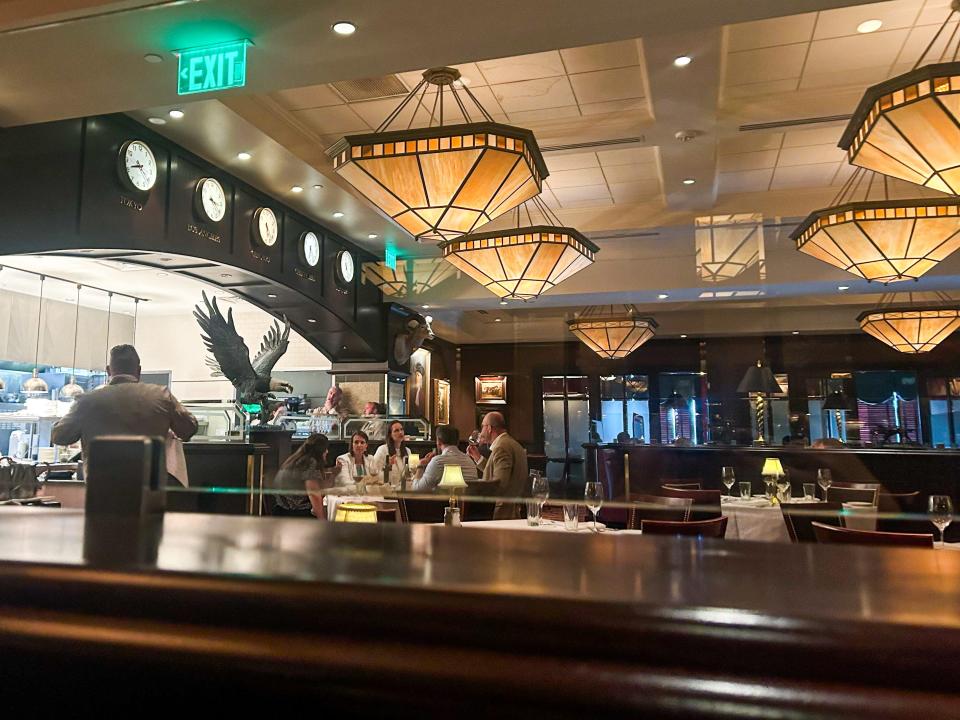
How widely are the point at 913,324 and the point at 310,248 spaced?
7.18m

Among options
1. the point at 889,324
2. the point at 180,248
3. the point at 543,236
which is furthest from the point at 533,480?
the point at 889,324

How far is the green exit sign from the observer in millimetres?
3252

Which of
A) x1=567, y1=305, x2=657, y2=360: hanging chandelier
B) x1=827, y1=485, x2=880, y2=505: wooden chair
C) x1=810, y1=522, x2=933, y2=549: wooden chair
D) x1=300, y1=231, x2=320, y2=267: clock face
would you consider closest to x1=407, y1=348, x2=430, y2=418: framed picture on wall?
x1=567, y1=305, x2=657, y2=360: hanging chandelier

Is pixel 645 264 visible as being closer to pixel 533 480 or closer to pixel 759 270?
pixel 759 270

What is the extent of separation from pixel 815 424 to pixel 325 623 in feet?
37.4

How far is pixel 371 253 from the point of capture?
805 cm

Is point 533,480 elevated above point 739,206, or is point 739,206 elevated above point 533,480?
point 739,206

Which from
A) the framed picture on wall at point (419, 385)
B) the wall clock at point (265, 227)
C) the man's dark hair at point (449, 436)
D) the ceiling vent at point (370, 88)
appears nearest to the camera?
the ceiling vent at point (370, 88)

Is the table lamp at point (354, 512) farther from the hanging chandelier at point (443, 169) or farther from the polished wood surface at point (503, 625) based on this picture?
the hanging chandelier at point (443, 169)

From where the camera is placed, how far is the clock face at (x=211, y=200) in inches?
203

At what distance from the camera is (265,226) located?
235 inches

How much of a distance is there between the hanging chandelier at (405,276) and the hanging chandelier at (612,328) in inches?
84.3

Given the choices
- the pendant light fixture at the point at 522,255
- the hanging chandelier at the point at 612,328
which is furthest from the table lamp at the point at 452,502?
the hanging chandelier at the point at 612,328

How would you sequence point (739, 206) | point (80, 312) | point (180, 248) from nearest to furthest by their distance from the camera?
point (180, 248) → point (739, 206) → point (80, 312)
